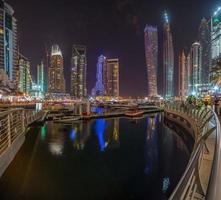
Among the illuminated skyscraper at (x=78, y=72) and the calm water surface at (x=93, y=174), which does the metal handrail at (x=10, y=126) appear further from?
the illuminated skyscraper at (x=78, y=72)

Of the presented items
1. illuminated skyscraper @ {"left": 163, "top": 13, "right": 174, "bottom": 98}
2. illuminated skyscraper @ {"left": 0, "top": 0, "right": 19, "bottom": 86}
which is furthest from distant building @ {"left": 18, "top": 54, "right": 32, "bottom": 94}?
illuminated skyscraper @ {"left": 163, "top": 13, "right": 174, "bottom": 98}

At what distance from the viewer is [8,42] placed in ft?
329

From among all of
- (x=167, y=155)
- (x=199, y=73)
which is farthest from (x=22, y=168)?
(x=199, y=73)

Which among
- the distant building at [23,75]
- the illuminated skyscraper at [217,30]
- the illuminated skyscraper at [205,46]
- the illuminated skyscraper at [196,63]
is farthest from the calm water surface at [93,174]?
the distant building at [23,75]

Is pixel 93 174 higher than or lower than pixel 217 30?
lower

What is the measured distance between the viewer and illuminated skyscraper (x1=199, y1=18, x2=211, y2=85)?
8906cm

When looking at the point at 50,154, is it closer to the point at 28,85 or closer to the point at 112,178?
the point at 112,178

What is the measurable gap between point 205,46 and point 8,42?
88.6 meters

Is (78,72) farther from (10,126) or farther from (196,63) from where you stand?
(10,126)

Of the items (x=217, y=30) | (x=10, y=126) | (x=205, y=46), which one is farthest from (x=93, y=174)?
(x=205, y=46)

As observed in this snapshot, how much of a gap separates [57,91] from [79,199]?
176 m

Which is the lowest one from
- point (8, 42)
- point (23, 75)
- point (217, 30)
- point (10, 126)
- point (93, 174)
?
point (93, 174)

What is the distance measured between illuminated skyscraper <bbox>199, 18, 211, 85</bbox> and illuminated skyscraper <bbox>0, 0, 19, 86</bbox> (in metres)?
83.0

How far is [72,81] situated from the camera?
17888 centimetres
